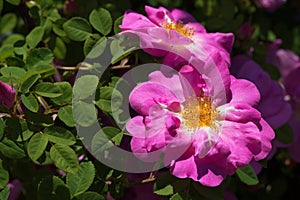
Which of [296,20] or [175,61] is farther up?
[175,61]

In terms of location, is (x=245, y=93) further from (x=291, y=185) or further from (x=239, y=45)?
(x=291, y=185)

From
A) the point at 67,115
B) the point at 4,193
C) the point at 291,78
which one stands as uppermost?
the point at 67,115

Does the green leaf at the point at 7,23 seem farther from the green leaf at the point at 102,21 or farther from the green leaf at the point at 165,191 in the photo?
the green leaf at the point at 165,191

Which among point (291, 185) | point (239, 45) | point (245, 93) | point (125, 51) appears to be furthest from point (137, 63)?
point (291, 185)

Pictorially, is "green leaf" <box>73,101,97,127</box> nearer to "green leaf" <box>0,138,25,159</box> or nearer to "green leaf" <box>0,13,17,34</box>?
"green leaf" <box>0,138,25,159</box>

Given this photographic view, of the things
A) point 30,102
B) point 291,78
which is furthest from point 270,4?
point 30,102

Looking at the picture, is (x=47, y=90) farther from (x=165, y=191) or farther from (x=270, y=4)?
(x=270, y=4)

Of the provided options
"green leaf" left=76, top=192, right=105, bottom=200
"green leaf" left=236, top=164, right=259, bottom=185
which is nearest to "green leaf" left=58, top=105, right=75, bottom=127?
"green leaf" left=76, top=192, right=105, bottom=200
